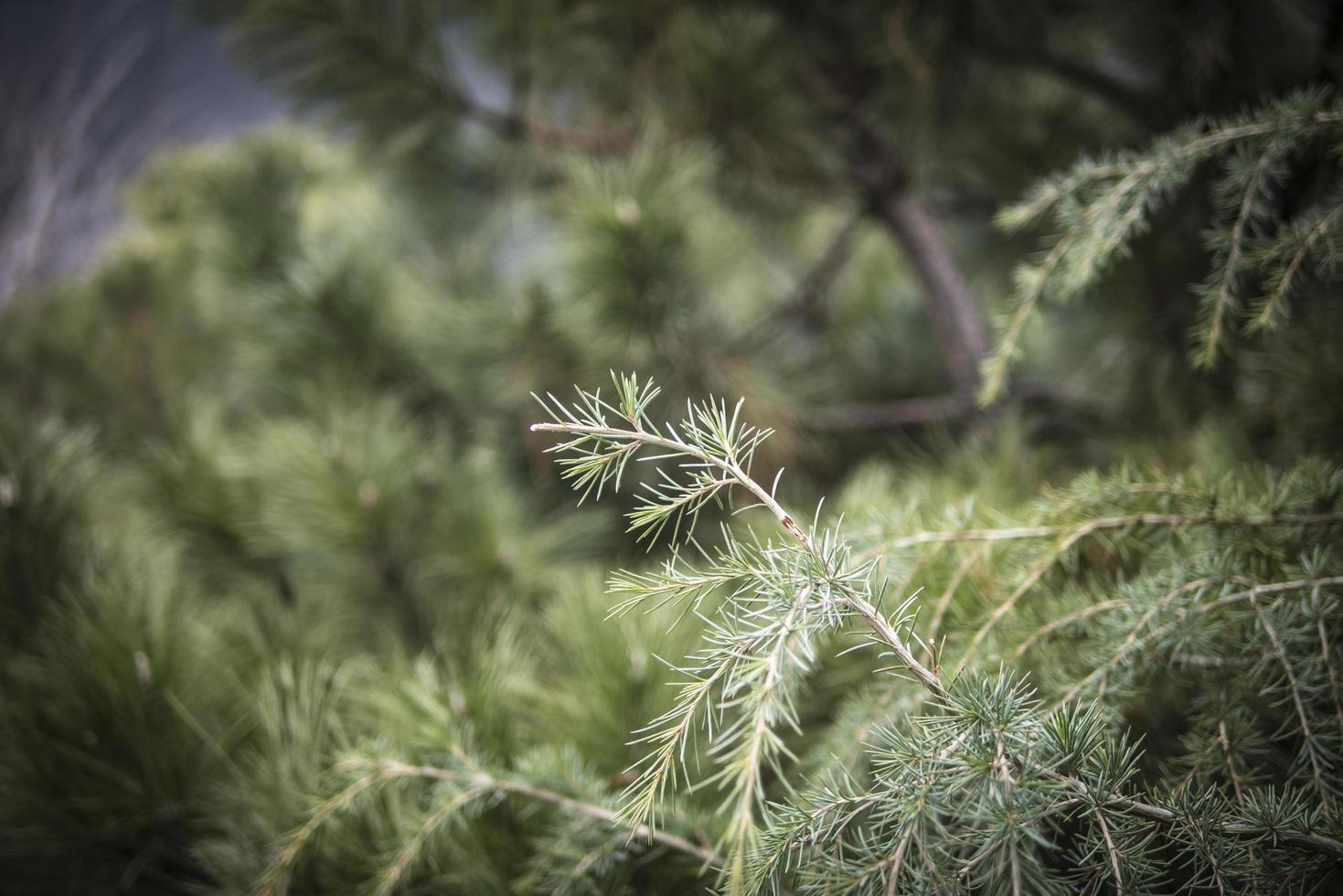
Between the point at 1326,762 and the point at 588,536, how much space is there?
0.54 m

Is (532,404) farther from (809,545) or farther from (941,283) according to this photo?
(809,545)

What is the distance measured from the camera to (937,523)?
0.28 m

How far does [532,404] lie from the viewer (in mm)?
654

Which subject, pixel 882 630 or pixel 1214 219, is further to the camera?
pixel 1214 219

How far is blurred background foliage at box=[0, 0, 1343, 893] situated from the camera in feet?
1.02

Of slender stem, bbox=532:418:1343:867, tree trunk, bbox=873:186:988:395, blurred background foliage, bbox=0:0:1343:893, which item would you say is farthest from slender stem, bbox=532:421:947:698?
tree trunk, bbox=873:186:988:395

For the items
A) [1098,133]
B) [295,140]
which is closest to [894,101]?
[1098,133]

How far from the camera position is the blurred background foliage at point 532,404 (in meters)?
0.31

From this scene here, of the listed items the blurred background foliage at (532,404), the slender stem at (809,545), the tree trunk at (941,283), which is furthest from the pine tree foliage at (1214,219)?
the tree trunk at (941,283)

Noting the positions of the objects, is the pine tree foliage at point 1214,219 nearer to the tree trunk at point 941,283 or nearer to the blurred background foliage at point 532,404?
the blurred background foliage at point 532,404

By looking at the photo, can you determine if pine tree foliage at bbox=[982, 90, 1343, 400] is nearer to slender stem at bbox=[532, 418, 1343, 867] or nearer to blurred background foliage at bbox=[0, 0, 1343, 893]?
blurred background foliage at bbox=[0, 0, 1343, 893]

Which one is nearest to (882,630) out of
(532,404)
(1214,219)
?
(1214,219)

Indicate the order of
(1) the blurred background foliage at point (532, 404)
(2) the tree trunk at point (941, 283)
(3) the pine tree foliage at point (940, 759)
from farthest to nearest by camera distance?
(2) the tree trunk at point (941, 283)
(1) the blurred background foliage at point (532, 404)
(3) the pine tree foliage at point (940, 759)

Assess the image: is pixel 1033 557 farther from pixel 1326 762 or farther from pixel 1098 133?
pixel 1098 133
